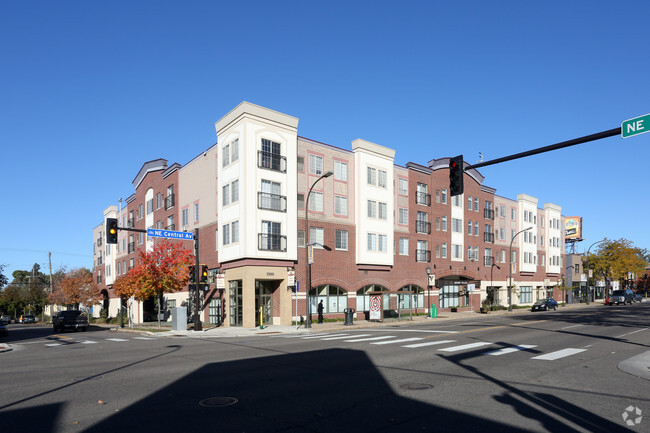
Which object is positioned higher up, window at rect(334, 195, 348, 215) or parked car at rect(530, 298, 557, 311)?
window at rect(334, 195, 348, 215)

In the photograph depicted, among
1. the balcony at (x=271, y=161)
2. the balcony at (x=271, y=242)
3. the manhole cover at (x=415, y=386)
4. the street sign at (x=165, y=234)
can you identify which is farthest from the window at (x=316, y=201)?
the manhole cover at (x=415, y=386)

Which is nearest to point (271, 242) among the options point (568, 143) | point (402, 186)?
point (402, 186)

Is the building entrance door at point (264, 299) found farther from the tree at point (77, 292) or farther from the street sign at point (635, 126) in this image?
the tree at point (77, 292)

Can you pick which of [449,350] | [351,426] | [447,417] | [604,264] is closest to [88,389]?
[351,426]

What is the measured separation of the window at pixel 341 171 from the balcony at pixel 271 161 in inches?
245

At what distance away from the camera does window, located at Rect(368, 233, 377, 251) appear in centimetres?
4391

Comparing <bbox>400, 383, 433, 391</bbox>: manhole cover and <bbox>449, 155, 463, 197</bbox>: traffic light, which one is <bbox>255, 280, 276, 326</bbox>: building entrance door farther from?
<bbox>400, 383, 433, 391</bbox>: manhole cover

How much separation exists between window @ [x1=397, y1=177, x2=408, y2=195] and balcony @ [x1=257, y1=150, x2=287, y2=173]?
15.3m

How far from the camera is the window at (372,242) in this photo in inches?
1729

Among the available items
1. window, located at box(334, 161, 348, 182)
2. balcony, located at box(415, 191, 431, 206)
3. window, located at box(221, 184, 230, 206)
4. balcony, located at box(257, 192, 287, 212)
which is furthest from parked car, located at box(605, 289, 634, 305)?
window, located at box(221, 184, 230, 206)

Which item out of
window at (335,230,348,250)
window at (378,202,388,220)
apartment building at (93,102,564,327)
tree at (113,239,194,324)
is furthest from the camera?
window at (378,202,388,220)

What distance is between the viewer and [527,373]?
40.5ft

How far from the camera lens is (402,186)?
48.8m

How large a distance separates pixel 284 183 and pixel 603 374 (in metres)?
27.8
